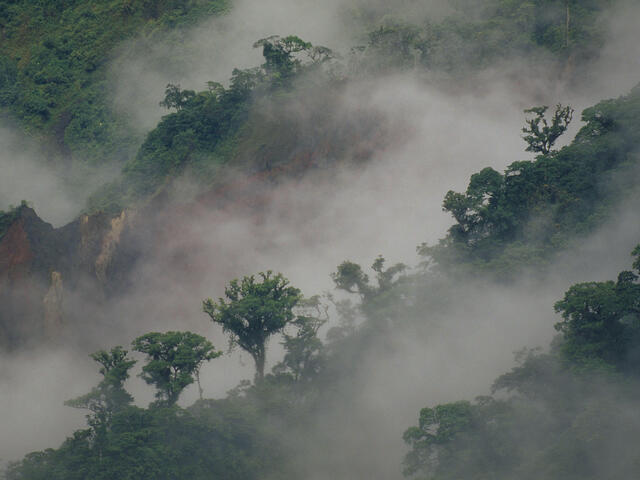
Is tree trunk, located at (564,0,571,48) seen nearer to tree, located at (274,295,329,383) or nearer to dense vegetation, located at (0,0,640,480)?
dense vegetation, located at (0,0,640,480)

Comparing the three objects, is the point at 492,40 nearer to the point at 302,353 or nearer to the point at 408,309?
the point at 408,309

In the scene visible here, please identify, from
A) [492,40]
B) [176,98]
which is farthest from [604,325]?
[176,98]

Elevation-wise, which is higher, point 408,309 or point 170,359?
point 408,309

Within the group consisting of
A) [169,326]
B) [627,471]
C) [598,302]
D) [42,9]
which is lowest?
[627,471]

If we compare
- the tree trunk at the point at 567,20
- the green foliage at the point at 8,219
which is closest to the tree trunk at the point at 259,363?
the green foliage at the point at 8,219

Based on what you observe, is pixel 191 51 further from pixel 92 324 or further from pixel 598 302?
pixel 598 302

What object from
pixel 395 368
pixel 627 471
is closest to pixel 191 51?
pixel 395 368

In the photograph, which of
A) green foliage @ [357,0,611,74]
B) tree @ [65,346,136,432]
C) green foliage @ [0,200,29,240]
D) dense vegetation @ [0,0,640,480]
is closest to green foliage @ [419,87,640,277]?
dense vegetation @ [0,0,640,480]
